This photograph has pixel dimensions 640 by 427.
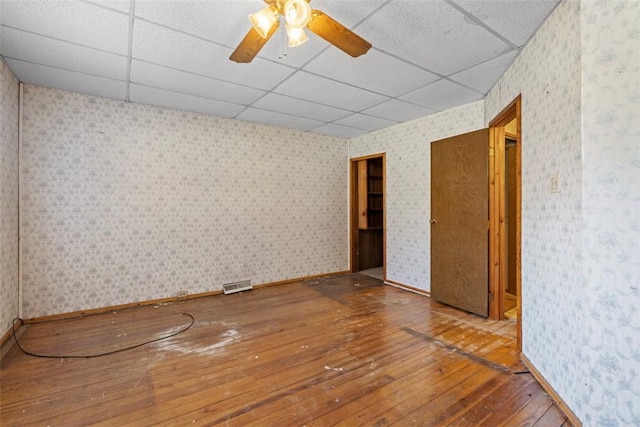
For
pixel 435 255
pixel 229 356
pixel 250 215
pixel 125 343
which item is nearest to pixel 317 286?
pixel 250 215

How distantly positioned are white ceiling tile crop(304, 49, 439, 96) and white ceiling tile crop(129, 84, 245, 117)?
147 centimetres

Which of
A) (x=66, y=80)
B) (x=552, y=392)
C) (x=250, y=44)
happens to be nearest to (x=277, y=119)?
(x=66, y=80)

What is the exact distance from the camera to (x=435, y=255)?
3732 mm

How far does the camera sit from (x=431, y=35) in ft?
6.87

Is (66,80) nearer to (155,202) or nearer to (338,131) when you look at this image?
(155,202)

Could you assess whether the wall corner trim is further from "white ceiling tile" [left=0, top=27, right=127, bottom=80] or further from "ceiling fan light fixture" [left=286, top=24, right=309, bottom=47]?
"white ceiling tile" [left=0, top=27, right=127, bottom=80]

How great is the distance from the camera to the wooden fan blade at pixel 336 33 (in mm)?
1585

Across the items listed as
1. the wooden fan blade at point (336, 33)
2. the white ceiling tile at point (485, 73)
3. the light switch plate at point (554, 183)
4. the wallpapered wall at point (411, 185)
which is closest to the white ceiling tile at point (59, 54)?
the wooden fan blade at point (336, 33)

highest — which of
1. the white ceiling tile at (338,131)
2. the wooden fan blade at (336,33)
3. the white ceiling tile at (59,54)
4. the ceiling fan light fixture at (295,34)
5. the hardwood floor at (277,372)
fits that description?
the white ceiling tile at (338,131)

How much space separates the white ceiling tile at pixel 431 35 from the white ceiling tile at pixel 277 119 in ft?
6.50

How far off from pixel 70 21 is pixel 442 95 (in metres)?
3.29

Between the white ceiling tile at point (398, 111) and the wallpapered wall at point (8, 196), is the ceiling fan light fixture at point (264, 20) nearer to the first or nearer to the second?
the white ceiling tile at point (398, 111)

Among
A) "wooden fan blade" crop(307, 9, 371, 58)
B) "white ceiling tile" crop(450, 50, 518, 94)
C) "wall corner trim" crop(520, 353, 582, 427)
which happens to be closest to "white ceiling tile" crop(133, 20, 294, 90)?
"wooden fan blade" crop(307, 9, 371, 58)

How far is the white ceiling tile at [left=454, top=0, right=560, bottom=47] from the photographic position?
1765 millimetres
